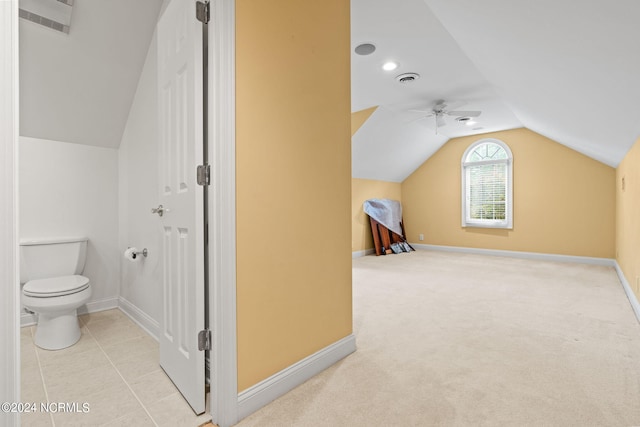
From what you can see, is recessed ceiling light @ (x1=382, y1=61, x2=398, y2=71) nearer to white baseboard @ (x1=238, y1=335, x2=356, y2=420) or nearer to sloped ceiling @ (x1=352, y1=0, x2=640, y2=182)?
sloped ceiling @ (x1=352, y1=0, x2=640, y2=182)

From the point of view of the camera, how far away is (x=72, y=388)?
63.9 inches

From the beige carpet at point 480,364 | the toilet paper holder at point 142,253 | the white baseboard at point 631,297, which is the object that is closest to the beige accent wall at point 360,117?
the beige carpet at point 480,364

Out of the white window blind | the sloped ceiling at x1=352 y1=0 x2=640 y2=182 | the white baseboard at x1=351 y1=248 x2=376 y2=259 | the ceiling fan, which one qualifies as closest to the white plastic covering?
the white baseboard at x1=351 y1=248 x2=376 y2=259

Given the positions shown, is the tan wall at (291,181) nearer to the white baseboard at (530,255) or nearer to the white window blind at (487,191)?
the white baseboard at (530,255)

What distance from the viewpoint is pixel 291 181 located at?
1.61m

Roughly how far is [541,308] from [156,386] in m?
3.14

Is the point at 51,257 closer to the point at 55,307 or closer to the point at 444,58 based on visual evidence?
the point at 55,307

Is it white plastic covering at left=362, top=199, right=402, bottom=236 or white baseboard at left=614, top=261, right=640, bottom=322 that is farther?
white plastic covering at left=362, top=199, right=402, bottom=236

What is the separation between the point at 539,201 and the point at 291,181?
5.66m

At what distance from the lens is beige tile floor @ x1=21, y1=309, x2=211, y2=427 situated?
1390 millimetres

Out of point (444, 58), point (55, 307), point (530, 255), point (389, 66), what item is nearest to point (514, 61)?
point (444, 58)

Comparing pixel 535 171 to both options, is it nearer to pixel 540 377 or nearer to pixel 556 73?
pixel 556 73

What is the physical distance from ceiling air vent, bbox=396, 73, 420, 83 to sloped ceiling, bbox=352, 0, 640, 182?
0.06 meters

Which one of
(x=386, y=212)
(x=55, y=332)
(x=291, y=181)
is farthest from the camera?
(x=386, y=212)
